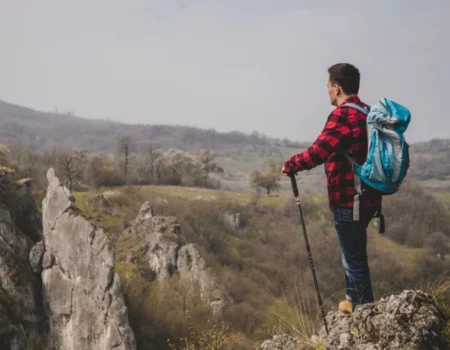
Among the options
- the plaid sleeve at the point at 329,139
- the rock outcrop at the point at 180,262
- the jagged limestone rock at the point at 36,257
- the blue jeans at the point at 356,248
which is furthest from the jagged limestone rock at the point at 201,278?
the plaid sleeve at the point at 329,139

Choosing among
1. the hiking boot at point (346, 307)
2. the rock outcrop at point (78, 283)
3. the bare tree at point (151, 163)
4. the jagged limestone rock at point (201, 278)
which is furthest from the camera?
the bare tree at point (151, 163)

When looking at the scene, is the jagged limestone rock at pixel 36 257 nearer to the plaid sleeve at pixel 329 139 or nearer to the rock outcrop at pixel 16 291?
the rock outcrop at pixel 16 291

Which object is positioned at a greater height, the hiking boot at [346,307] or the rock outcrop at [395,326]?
the rock outcrop at [395,326]

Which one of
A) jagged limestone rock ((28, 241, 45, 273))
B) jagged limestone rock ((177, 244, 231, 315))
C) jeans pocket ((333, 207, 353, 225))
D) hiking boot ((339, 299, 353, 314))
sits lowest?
jagged limestone rock ((177, 244, 231, 315))

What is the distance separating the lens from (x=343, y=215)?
4609 millimetres

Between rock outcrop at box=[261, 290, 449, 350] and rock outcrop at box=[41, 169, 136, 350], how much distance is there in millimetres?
30443

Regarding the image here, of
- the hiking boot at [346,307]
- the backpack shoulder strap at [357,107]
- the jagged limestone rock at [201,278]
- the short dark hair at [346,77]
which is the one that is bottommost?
the jagged limestone rock at [201,278]

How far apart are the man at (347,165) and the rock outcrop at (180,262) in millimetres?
38226

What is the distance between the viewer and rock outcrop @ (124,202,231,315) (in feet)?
140

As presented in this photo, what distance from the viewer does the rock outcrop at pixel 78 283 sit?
3244cm

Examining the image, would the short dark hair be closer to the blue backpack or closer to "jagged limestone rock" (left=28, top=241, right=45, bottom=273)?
the blue backpack

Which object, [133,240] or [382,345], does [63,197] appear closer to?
[133,240]

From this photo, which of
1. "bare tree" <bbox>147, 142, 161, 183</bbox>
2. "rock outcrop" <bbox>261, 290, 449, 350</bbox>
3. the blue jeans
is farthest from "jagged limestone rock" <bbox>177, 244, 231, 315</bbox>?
"bare tree" <bbox>147, 142, 161, 183</bbox>

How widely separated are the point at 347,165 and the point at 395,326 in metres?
1.60
